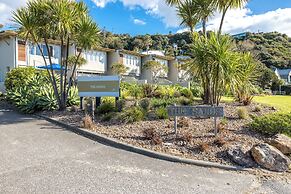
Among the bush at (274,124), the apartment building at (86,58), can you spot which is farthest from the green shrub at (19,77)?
the bush at (274,124)

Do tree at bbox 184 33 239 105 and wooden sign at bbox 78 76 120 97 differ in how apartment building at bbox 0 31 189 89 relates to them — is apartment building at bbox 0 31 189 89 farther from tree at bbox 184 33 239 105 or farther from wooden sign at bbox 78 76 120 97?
tree at bbox 184 33 239 105

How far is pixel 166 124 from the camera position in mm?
8508

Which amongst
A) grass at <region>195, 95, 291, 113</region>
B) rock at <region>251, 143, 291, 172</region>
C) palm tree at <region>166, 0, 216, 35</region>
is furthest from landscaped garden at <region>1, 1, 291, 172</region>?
palm tree at <region>166, 0, 216, 35</region>

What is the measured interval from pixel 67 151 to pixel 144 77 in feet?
124

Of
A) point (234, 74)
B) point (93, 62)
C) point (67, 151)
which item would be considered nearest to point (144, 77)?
point (93, 62)

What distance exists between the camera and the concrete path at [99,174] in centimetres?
450

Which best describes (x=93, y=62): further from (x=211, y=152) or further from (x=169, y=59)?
(x=211, y=152)

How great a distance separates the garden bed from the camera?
6336 millimetres

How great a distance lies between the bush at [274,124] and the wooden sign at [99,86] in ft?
17.2

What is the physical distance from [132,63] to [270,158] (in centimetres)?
3757

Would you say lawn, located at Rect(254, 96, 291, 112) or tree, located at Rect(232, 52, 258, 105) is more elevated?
tree, located at Rect(232, 52, 258, 105)

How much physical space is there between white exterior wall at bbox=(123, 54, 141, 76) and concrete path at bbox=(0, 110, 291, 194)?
112 feet

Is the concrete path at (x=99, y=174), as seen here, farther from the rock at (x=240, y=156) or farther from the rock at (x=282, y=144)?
the rock at (x=282, y=144)

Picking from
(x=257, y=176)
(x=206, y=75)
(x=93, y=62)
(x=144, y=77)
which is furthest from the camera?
(x=144, y=77)
